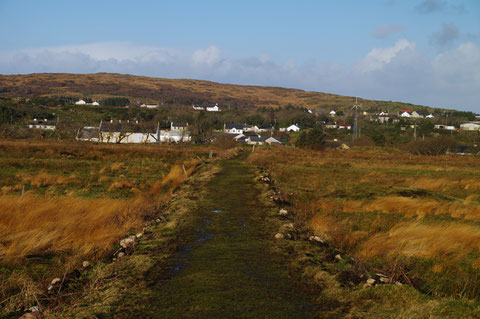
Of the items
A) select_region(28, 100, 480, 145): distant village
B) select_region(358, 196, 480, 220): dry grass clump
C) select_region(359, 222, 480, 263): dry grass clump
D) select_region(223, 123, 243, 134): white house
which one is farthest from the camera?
select_region(223, 123, 243, 134): white house

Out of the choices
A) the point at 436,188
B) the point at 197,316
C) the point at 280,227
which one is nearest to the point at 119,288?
the point at 197,316

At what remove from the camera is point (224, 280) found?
5961 millimetres

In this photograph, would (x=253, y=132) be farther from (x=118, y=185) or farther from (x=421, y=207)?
(x=421, y=207)

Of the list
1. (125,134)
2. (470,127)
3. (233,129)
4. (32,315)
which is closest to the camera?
(32,315)

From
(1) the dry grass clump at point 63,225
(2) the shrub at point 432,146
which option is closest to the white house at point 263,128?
(2) the shrub at point 432,146

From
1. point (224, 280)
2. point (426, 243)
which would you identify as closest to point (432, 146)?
point (426, 243)

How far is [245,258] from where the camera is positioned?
711 centimetres

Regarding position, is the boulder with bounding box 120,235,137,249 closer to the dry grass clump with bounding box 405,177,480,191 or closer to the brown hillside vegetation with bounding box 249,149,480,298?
the brown hillside vegetation with bounding box 249,149,480,298

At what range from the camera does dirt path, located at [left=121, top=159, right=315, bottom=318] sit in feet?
16.2

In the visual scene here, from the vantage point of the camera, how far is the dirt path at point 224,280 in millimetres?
4945

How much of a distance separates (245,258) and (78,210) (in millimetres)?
5770

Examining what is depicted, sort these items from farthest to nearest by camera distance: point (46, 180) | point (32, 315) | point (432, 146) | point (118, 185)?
point (432, 146) → point (46, 180) → point (118, 185) → point (32, 315)

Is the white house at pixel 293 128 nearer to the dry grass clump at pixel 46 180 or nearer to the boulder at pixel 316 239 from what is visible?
the dry grass clump at pixel 46 180

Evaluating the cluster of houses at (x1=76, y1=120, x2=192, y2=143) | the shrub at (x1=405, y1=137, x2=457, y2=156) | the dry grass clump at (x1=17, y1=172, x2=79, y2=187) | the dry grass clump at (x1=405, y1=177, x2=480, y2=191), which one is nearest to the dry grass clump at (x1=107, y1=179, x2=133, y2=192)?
the dry grass clump at (x1=17, y1=172, x2=79, y2=187)
